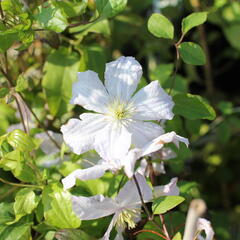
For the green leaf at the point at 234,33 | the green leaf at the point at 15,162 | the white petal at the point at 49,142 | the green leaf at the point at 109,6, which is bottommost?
the green leaf at the point at 234,33

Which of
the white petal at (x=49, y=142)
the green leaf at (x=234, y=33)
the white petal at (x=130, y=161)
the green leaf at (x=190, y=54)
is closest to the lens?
the white petal at (x=130, y=161)

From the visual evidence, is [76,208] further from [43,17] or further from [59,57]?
[59,57]

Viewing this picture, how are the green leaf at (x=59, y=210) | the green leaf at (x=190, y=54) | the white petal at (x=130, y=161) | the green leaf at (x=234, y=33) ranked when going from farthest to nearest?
the green leaf at (x=234, y=33) < the green leaf at (x=190, y=54) < the green leaf at (x=59, y=210) < the white petal at (x=130, y=161)

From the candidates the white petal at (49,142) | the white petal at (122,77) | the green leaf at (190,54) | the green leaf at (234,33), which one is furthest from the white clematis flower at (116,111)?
the green leaf at (234,33)

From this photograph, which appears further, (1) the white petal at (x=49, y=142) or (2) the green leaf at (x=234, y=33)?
(2) the green leaf at (x=234, y=33)

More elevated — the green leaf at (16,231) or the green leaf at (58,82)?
the green leaf at (58,82)

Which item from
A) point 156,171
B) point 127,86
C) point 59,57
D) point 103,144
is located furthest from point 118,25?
point 103,144

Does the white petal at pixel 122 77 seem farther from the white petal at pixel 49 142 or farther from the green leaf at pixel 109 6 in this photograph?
the white petal at pixel 49 142
